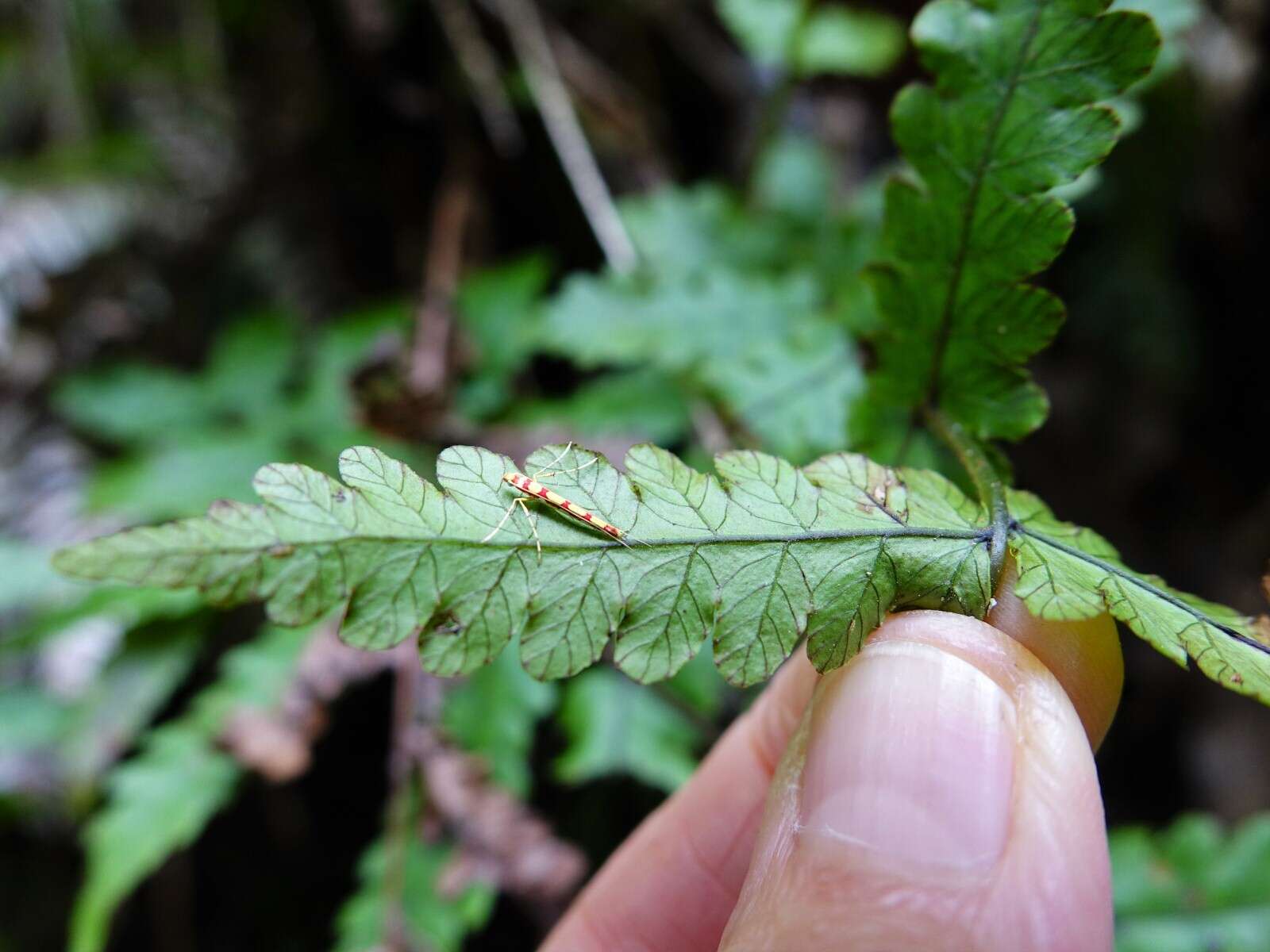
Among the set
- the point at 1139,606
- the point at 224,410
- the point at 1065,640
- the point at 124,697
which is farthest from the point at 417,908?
the point at 224,410

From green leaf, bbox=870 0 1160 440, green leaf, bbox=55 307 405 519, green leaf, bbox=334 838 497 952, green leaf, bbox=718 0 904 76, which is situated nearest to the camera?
green leaf, bbox=870 0 1160 440

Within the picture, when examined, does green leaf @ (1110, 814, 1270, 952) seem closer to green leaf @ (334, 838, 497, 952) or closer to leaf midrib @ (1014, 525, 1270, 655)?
leaf midrib @ (1014, 525, 1270, 655)

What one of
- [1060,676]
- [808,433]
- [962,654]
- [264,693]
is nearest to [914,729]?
[962,654]

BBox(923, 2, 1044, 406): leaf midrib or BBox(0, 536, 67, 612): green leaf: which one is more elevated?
BBox(0, 536, 67, 612): green leaf

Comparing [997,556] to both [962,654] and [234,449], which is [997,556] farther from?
[234,449]

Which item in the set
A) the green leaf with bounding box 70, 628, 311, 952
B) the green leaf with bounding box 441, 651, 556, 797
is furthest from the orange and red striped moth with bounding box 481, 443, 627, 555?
the green leaf with bounding box 70, 628, 311, 952

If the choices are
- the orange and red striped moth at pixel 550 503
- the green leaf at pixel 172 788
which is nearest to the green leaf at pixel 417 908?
the green leaf at pixel 172 788

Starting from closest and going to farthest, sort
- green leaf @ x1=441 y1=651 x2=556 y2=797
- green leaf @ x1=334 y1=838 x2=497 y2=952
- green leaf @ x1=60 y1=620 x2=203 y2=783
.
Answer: green leaf @ x1=334 y1=838 x2=497 y2=952 < green leaf @ x1=441 y1=651 x2=556 y2=797 < green leaf @ x1=60 y1=620 x2=203 y2=783
